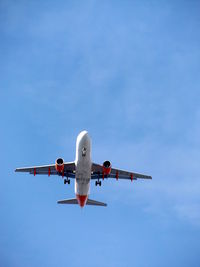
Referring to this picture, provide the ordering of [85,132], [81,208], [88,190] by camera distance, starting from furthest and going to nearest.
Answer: [81,208] < [88,190] < [85,132]

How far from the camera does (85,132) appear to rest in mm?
44375

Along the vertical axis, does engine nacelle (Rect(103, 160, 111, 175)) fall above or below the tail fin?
above

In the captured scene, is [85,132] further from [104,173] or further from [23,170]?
[23,170]

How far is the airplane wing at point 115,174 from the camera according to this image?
52131 millimetres

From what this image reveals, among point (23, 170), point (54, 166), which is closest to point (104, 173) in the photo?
point (54, 166)

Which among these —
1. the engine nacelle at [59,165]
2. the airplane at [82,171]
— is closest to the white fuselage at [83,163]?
the airplane at [82,171]

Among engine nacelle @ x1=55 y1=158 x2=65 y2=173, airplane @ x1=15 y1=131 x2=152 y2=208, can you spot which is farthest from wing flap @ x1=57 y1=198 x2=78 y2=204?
engine nacelle @ x1=55 y1=158 x2=65 y2=173

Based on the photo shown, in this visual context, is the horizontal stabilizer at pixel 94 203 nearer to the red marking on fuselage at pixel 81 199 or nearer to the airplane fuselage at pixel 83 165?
the red marking on fuselage at pixel 81 199

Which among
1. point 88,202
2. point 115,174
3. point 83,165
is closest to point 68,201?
point 88,202

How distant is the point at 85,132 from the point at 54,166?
10.4 m

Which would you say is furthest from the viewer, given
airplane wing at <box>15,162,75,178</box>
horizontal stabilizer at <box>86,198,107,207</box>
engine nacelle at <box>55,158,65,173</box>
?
horizontal stabilizer at <box>86,198,107,207</box>

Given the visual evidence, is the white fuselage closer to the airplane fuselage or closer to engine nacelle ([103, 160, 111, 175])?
the airplane fuselage

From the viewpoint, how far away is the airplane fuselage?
4422 cm

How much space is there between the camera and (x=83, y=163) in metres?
45.7
